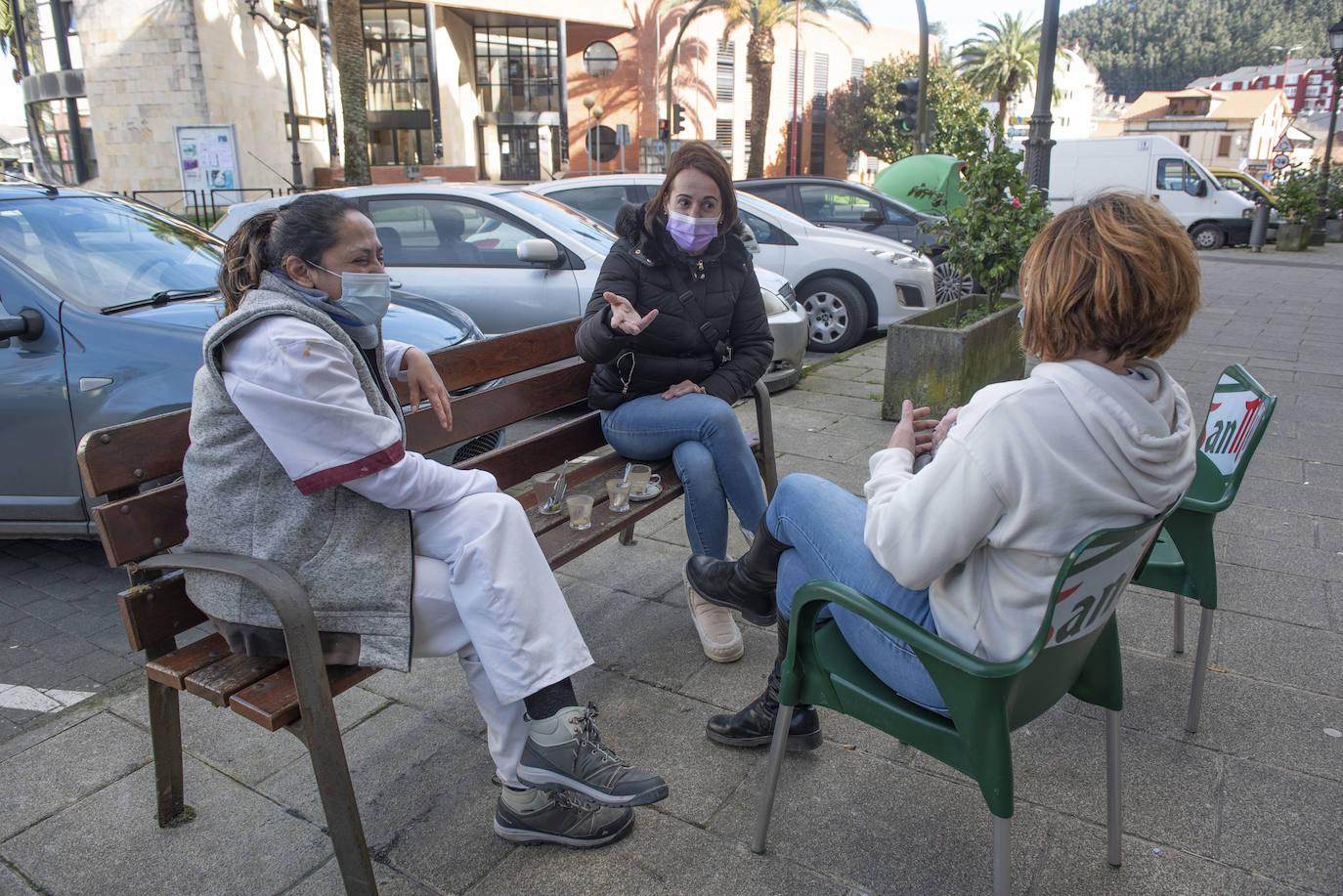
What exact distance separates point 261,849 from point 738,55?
1756 inches

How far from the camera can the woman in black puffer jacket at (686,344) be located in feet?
10.5

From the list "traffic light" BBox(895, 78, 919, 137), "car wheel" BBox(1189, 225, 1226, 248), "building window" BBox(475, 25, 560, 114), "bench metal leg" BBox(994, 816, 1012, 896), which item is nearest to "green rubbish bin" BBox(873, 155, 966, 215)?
"traffic light" BBox(895, 78, 919, 137)

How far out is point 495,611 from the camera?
214cm

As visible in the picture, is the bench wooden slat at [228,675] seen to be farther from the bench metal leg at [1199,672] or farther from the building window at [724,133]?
the building window at [724,133]

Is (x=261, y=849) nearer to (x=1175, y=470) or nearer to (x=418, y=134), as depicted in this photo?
(x=1175, y=470)

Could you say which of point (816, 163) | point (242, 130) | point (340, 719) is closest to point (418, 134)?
point (242, 130)

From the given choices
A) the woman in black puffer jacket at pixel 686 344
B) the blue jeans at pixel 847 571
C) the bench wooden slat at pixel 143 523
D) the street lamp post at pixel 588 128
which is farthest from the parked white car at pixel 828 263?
the street lamp post at pixel 588 128

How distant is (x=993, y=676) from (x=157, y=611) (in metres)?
1.85

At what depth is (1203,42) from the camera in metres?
100

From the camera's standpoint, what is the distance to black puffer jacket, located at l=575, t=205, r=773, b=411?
3361 millimetres

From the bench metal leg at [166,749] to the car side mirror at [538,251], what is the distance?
4.27 m

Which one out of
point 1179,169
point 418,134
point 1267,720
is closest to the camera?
point 1267,720

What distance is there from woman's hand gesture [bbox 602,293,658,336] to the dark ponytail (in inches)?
43.6

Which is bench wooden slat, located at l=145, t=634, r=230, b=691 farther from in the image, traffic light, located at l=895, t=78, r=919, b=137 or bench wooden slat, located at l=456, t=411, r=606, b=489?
traffic light, located at l=895, t=78, r=919, b=137
